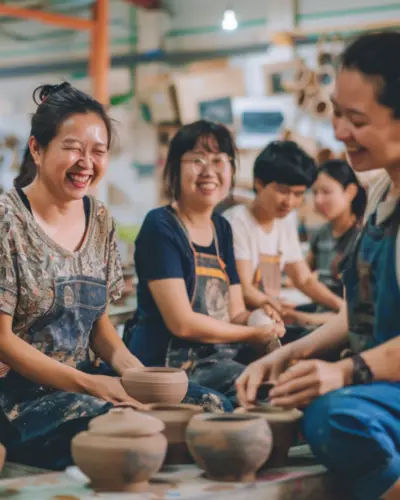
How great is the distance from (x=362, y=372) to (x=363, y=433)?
0.16 metres

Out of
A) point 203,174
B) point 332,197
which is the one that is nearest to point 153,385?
point 203,174

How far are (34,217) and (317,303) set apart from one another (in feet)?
8.63

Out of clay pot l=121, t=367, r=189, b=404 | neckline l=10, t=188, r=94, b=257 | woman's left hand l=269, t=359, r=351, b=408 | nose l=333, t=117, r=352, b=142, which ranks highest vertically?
nose l=333, t=117, r=352, b=142

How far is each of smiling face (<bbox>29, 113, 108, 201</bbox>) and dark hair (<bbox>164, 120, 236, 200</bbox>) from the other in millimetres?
818

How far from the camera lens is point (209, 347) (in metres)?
3.32

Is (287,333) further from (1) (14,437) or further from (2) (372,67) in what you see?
(2) (372,67)

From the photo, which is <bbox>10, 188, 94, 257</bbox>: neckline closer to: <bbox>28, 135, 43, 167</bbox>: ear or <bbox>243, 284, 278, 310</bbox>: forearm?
<bbox>28, 135, 43, 167</bbox>: ear

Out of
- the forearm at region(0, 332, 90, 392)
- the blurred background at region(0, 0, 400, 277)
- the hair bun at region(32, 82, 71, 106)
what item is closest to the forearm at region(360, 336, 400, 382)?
the forearm at region(0, 332, 90, 392)

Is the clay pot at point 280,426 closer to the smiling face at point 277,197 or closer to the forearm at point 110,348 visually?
the forearm at point 110,348

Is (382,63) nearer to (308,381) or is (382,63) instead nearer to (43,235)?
(308,381)

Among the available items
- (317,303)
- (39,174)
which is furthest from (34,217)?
(317,303)

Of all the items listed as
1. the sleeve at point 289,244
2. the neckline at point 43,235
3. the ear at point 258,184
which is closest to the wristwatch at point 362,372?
the neckline at point 43,235

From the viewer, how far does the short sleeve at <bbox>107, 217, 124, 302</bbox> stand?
2.86m

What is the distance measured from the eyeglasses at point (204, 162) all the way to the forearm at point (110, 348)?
2.92 feet
